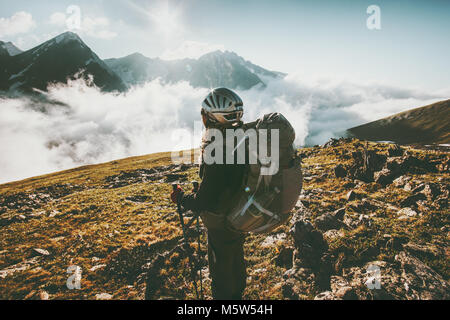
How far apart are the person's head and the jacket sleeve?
1.17m

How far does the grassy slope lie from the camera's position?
479 feet

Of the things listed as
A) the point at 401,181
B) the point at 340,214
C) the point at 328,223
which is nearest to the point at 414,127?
the point at 401,181

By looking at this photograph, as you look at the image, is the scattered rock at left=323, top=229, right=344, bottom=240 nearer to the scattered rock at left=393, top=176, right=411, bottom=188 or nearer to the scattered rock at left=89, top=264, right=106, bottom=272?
the scattered rock at left=393, top=176, right=411, bottom=188

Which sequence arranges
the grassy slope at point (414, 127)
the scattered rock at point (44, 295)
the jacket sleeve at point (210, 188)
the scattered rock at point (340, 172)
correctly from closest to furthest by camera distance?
1. the jacket sleeve at point (210, 188)
2. the scattered rock at point (44, 295)
3. the scattered rock at point (340, 172)
4. the grassy slope at point (414, 127)

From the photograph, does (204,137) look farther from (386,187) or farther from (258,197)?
(386,187)

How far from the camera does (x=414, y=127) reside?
536 feet

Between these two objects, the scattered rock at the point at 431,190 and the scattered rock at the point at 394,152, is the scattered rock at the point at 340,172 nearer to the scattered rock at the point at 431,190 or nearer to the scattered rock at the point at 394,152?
the scattered rock at the point at 394,152

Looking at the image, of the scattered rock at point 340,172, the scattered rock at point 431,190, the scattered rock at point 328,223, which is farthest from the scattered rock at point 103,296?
the scattered rock at point 340,172

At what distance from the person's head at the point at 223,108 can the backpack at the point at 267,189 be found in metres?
0.66

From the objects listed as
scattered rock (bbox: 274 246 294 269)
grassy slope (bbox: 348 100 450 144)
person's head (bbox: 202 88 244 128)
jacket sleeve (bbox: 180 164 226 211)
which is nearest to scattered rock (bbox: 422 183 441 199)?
scattered rock (bbox: 274 246 294 269)

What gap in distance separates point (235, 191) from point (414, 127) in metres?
215

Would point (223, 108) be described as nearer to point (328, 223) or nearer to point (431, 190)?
point (328, 223)

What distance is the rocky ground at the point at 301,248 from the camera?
6.36 metres
